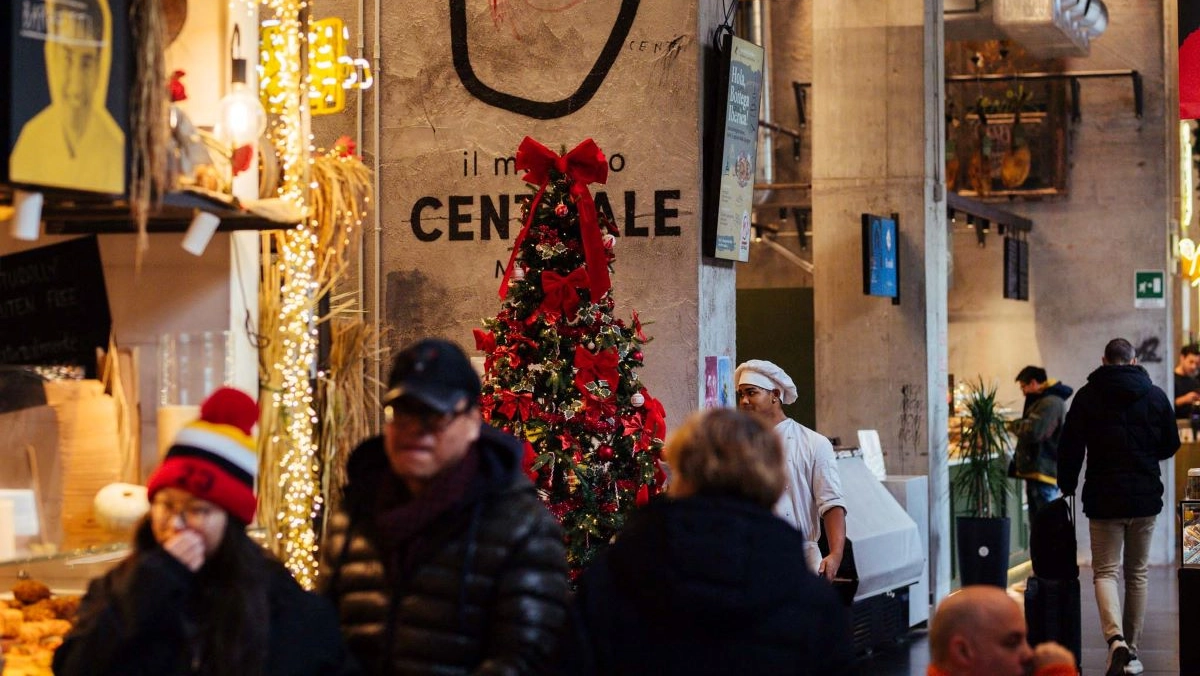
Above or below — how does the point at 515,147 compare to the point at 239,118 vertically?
above

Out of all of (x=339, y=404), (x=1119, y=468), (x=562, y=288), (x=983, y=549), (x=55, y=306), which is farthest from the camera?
(x=983, y=549)

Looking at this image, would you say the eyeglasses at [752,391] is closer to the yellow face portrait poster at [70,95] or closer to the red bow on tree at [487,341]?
the red bow on tree at [487,341]

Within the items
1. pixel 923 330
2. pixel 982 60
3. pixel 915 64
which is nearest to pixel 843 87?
pixel 915 64

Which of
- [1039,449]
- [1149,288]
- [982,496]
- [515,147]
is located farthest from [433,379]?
[1149,288]

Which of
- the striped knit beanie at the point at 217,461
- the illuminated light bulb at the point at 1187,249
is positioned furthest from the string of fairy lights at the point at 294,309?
the illuminated light bulb at the point at 1187,249

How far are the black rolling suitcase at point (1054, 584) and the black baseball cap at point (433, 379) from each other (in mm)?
5860

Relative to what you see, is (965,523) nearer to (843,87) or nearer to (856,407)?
(856,407)

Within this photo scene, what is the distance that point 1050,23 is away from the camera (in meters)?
13.1

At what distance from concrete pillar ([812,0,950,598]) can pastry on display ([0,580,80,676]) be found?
8023 millimetres

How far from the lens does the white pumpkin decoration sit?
4812 mm

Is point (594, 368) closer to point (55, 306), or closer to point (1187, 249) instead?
Result: point (55, 306)

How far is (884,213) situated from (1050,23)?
245 centimetres

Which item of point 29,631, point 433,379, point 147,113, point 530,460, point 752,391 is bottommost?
point 29,631

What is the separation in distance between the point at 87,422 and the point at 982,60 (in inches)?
530
